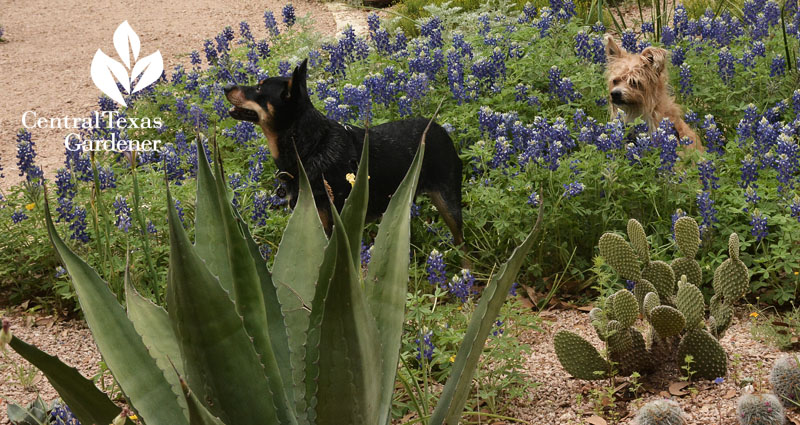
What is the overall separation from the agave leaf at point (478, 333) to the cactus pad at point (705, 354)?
1.24 meters

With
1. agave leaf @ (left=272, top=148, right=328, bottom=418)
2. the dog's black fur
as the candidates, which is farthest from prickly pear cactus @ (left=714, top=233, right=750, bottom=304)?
agave leaf @ (left=272, top=148, right=328, bottom=418)

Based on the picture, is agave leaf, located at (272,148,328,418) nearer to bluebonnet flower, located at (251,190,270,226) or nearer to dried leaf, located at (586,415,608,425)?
dried leaf, located at (586,415,608,425)

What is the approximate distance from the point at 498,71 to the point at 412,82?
706mm

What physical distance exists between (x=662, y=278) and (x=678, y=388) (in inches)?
18.1

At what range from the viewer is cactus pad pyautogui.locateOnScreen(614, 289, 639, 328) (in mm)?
2996

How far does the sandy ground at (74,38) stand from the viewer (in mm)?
8508

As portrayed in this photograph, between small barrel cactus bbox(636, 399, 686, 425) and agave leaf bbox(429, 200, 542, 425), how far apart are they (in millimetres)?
822

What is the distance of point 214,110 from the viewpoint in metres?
6.38

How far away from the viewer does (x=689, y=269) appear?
3381 mm

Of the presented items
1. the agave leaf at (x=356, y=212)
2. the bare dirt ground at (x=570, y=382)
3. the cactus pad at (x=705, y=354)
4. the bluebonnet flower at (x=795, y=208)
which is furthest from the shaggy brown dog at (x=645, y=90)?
the agave leaf at (x=356, y=212)

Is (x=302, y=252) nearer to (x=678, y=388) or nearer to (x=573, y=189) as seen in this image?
(x=678, y=388)

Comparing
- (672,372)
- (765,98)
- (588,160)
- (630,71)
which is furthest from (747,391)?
(765,98)

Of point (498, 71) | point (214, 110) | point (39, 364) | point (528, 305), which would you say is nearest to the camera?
point (39, 364)

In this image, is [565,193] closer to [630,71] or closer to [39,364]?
[630,71]
